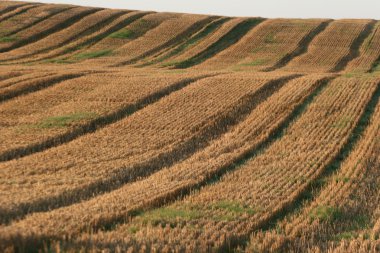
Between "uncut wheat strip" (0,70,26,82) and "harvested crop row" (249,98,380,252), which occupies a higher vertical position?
"harvested crop row" (249,98,380,252)

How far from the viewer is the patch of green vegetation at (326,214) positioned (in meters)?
13.3

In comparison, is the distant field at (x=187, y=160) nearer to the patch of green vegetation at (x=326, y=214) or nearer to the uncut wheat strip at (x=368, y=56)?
the patch of green vegetation at (x=326, y=214)

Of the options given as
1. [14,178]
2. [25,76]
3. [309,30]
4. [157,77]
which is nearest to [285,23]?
[309,30]

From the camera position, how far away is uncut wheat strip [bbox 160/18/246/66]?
163 ft

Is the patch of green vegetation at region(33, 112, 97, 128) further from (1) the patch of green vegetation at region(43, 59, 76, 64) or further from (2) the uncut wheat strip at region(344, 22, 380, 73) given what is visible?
(2) the uncut wheat strip at region(344, 22, 380, 73)

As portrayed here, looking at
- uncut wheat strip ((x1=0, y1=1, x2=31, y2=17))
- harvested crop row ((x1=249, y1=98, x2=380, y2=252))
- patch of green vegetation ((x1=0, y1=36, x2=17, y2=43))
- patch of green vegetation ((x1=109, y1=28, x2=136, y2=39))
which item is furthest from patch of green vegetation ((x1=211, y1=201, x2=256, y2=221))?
uncut wheat strip ((x1=0, y1=1, x2=31, y2=17))

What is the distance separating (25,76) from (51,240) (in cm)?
2446

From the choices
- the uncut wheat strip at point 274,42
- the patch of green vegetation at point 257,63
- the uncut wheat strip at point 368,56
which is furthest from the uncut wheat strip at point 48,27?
the uncut wheat strip at point 368,56

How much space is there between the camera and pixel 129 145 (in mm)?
20969

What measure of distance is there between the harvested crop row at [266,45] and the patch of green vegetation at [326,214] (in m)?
32.3

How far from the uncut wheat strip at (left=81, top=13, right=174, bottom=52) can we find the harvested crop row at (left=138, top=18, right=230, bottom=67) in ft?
16.1

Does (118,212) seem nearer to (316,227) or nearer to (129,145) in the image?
(316,227)

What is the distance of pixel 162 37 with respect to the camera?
5766 centimetres

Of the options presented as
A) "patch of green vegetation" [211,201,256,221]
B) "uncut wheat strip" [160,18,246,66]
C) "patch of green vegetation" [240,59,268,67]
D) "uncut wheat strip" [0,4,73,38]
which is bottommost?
"patch of green vegetation" [240,59,268,67]
